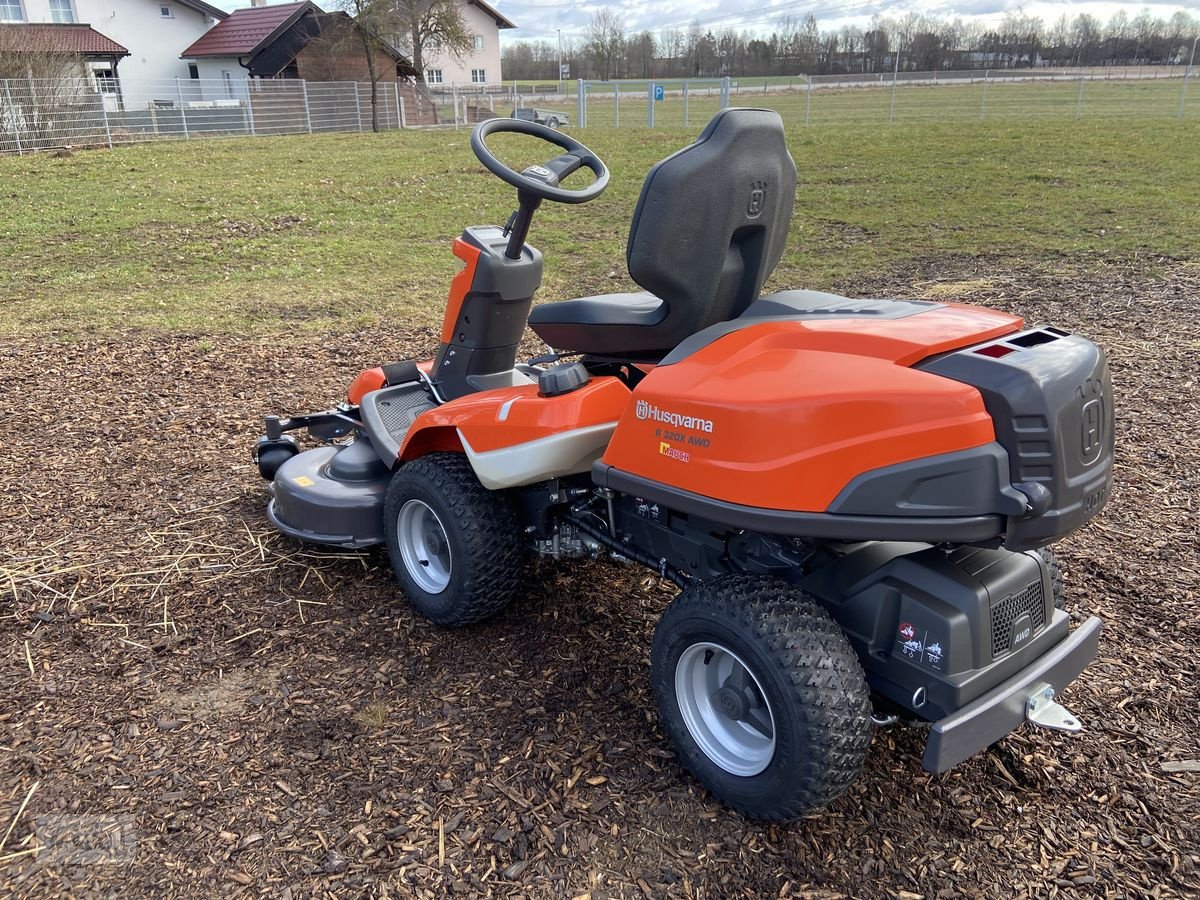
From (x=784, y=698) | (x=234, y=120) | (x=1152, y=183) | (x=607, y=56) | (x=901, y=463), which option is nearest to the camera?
(x=901, y=463)

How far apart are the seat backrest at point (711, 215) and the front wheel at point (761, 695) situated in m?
0.79

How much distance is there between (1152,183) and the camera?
12.5m

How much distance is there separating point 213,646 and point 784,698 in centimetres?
198

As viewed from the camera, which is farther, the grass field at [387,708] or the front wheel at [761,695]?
the grass field at [387,708]

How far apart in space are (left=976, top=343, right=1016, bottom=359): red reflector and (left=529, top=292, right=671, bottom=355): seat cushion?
89 cm

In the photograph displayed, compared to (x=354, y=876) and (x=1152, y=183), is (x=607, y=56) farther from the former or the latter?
(x=354, y=876)

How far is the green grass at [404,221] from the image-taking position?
787cm

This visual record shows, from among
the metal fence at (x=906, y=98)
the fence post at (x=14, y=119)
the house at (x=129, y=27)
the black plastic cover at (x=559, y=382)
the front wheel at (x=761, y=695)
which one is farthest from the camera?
the house at (x=129, y=27)

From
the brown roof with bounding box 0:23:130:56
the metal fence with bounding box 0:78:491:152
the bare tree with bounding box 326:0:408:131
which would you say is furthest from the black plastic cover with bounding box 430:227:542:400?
the brown roof with bounding box 0:23:130:56

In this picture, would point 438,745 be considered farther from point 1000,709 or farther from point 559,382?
point 1000,709

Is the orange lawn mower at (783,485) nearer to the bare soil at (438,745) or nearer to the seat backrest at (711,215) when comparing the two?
the seat backrest at (711,215)

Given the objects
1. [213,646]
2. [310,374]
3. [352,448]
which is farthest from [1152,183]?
[213,646]

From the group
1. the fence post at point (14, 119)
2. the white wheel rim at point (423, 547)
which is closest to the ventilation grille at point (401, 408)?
the white wheel rim at point (423, 547)

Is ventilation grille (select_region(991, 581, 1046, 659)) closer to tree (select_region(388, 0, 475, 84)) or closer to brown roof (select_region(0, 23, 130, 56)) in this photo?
tree (select_region(388, 0, 475, 84))
